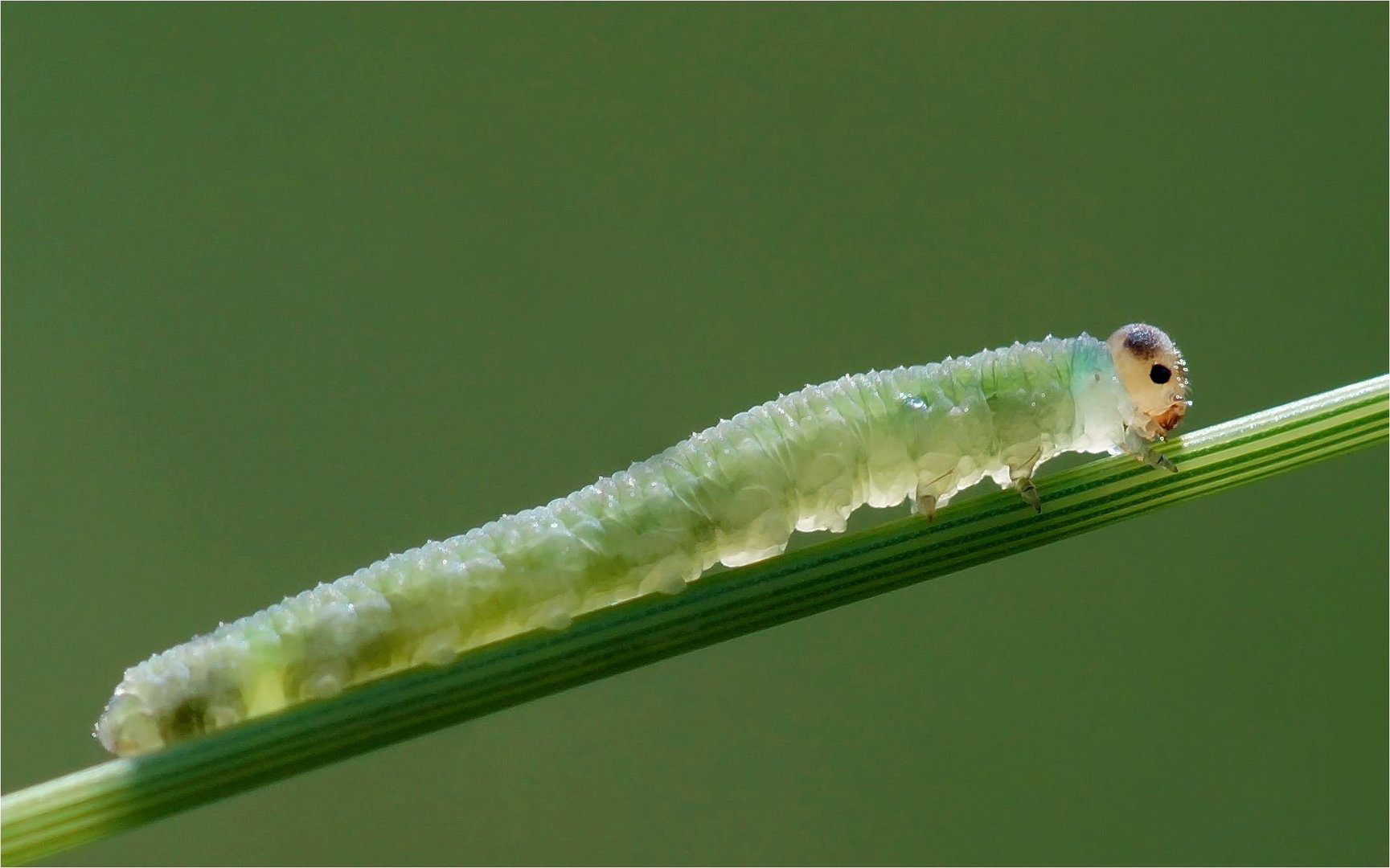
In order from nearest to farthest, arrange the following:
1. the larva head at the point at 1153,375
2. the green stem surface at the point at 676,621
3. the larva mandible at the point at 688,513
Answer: the green stem surface at the point at 676,621
the larva mandible at the point at 688,513
the larva head at the point at 1153,375

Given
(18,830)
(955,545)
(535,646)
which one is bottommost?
(18,830)

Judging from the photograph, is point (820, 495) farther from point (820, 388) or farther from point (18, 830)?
point (18, 830)

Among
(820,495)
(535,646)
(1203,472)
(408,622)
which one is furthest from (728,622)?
(1203,472)

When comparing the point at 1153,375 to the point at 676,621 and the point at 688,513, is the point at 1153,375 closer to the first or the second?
the point at 688,513

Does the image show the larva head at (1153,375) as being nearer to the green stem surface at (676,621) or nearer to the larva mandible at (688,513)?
the larva mandible at (688,513)

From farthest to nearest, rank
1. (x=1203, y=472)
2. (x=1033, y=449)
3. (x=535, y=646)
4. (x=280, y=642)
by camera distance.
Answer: (x=1033, y=449), (x=280, y=642), (x=1203, y=472), (x=535, y=646)

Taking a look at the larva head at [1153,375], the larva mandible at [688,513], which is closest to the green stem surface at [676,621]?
the larva mandible at [688,513]

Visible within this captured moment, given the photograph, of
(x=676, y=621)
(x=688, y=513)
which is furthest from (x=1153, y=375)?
(x=676, y=621)
